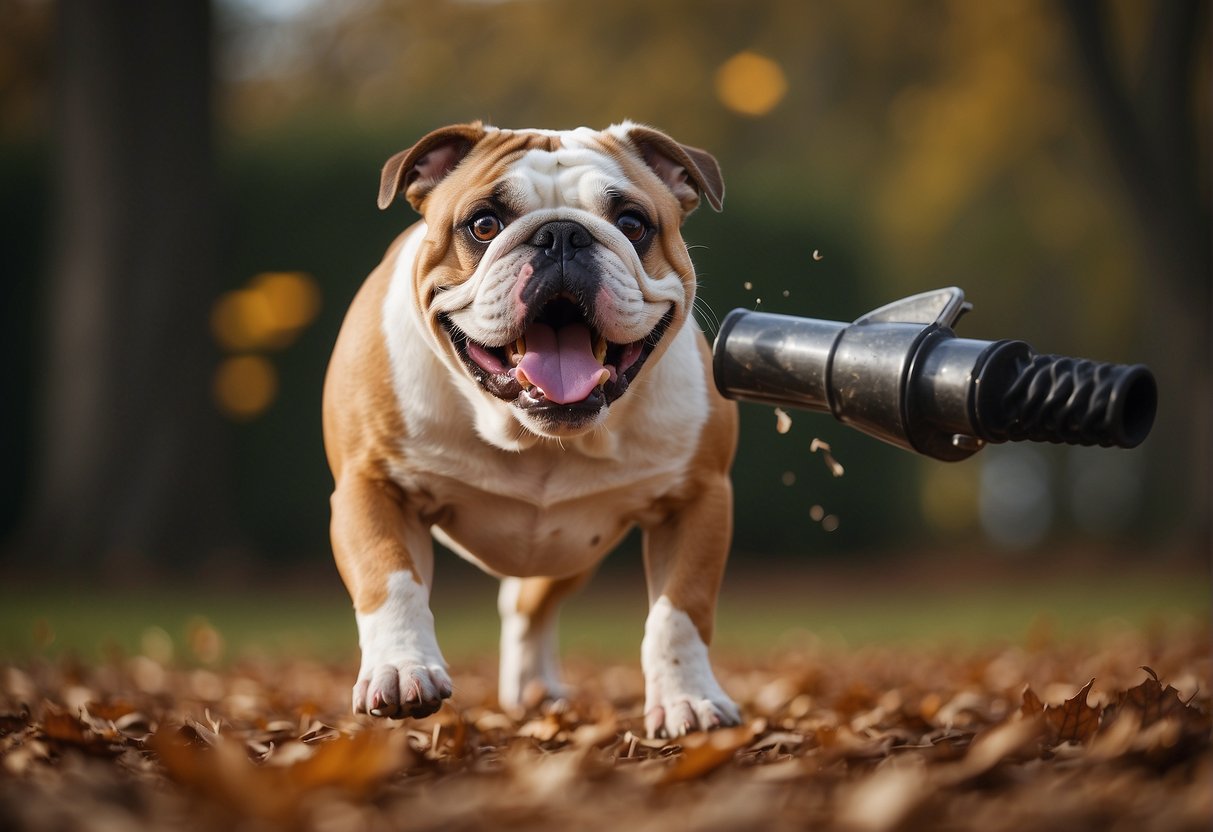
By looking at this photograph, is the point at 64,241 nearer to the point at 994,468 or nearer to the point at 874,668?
the point at 874,668

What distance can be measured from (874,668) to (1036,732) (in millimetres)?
3341

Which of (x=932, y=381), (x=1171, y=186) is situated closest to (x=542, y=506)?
(x=932, y=381)

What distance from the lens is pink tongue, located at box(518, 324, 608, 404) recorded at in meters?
3.43

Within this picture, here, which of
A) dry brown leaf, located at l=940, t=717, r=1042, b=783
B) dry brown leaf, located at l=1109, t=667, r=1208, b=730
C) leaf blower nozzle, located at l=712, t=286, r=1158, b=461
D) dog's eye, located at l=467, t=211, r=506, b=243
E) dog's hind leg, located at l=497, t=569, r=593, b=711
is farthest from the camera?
dog's hind leg, located at l=497, t=569, r=593, b=711

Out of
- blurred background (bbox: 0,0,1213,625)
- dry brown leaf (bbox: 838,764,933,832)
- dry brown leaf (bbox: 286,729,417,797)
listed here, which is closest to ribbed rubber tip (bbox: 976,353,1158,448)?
dry brown leaf (bbox: 838,764,933,832)

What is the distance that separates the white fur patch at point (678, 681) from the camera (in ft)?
11.5

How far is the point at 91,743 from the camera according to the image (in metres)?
3.02

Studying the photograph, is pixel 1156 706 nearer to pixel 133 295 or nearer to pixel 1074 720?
pixel 1074 720

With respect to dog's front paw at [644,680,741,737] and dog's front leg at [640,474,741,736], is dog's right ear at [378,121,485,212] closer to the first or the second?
dog's front leg at [640,474,741,736]

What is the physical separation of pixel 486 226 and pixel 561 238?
26 centimetres

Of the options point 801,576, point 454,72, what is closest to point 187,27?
point 801,576

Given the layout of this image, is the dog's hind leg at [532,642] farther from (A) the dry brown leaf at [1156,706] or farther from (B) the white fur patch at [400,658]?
(A) the dry brown leaf at [1156,706]

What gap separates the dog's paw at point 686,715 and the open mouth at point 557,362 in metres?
0.81

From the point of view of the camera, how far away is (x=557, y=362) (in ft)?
11.5
